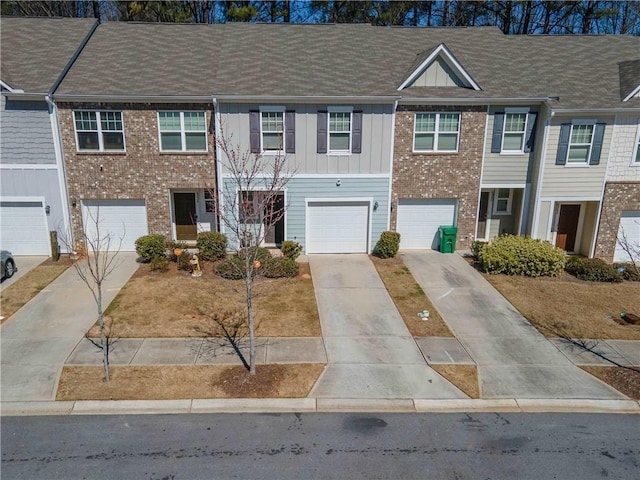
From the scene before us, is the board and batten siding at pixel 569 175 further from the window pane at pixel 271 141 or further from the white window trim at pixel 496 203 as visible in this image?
the window pane at pixel 271 141

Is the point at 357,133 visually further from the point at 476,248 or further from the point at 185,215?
the point at 185,215

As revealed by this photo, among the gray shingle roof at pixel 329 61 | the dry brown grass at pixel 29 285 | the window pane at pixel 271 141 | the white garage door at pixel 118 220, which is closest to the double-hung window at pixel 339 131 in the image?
the gray shingle roof at pixel 329 61

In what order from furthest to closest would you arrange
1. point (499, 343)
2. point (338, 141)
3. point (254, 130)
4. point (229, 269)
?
point (338, 141), point (254, 130), point (229, 269), point (499, 343)

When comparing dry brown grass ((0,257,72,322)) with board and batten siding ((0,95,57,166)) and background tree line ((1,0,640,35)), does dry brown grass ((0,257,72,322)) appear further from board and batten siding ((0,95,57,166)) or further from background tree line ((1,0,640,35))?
background tree line ((1,0,640,35))

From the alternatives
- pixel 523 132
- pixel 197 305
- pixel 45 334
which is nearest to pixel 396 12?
pixel 523 132

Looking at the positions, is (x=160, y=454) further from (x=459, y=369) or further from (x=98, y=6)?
(x=98, y=6)

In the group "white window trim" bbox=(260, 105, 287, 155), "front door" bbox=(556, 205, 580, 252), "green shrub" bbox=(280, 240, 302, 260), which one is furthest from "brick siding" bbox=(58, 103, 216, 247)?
"front door" bbox=(556, 205, 580, 252)
